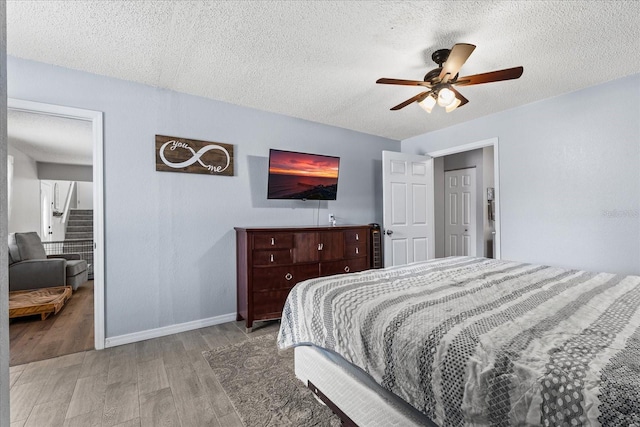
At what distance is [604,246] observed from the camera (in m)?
2.63

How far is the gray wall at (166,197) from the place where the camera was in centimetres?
252

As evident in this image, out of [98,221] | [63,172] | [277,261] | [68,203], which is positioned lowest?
[277,261]

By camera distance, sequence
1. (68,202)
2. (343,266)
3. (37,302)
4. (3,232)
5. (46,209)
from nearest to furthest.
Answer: (3,232) < (37,302) < (343,266) < (46,209) < (68,202)

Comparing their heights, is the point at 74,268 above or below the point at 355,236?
below

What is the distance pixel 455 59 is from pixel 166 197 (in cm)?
269

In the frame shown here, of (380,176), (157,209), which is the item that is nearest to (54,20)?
(157,209)

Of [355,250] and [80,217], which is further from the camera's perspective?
[80,217]

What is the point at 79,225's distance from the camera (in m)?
6.13

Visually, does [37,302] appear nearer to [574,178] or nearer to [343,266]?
[343,266]

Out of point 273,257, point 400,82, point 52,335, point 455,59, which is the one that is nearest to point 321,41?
point 400,82

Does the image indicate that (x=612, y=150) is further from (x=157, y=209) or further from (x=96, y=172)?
(x=96, y=172)

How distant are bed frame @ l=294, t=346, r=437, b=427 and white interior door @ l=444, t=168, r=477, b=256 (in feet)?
13.3

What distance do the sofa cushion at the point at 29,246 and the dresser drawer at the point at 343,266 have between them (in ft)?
13.8

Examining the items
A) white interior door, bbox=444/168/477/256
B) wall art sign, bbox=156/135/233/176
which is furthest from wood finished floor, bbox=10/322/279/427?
white interior door, bbox=444/168/477/256
